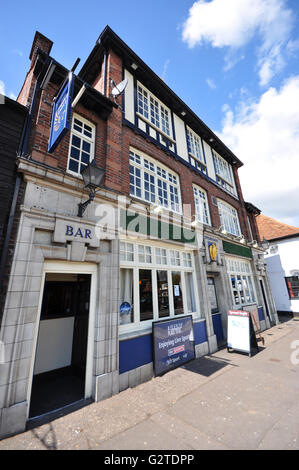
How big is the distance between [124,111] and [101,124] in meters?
1.43

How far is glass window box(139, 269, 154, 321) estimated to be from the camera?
5.76 m

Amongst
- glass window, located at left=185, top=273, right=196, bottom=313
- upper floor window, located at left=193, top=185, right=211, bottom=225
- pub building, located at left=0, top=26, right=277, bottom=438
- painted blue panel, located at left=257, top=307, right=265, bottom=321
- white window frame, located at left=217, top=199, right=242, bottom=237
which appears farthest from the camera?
white window frame, located at left=217, top=199, right=242, bottom=237

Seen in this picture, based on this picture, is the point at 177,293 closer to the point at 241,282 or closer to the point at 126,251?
the point at 126,251

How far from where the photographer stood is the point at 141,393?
4.35m

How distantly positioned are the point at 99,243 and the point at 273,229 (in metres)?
18.4

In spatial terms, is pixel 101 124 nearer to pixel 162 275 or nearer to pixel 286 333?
pixel 162 275

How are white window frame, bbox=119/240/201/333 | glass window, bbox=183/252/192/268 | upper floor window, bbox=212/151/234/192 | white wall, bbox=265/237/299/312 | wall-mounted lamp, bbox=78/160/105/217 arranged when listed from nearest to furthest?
wall-mounted lamp, bbox=78/160/105/217
white window frame, bbox=119/240/201/333
glass window, bbox=183/252/192/268
upper floor window, bbox=212/151/234/192
white wall, bbox=265/237/299/312

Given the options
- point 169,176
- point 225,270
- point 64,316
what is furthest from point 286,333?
point 64,316

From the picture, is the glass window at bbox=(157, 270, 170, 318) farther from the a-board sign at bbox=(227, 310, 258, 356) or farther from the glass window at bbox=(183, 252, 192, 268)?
the a-board sign at bbox=(227, 310, 258, 356)

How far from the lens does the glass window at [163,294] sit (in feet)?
20.6

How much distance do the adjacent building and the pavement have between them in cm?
1216

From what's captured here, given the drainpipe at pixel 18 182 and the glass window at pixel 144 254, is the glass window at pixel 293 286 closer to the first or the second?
the glass window at pixel 144 254
